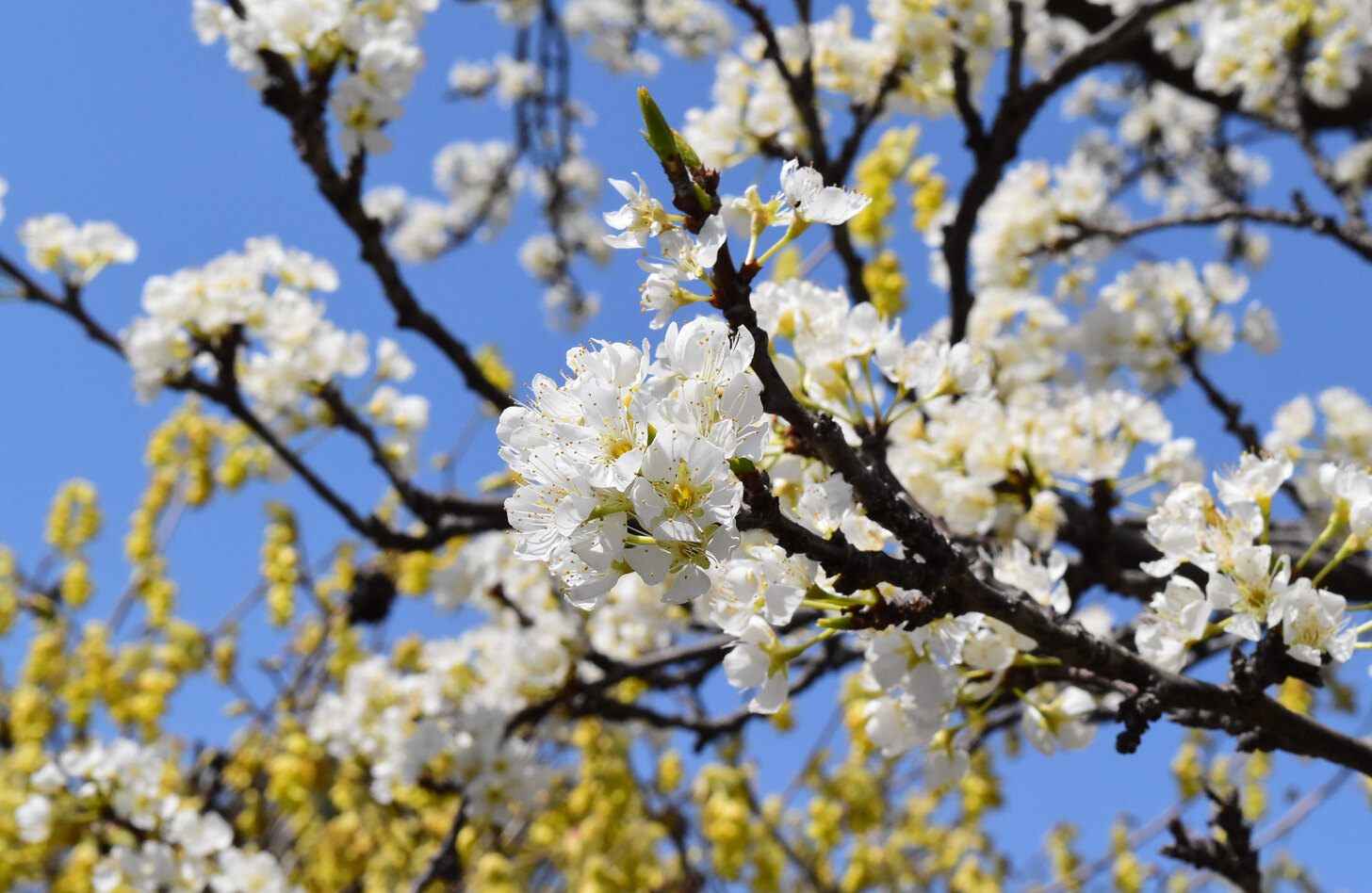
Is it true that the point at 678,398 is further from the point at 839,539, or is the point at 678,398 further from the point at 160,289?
the point at 160,289

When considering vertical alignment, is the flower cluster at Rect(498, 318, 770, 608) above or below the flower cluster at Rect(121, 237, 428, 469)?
below

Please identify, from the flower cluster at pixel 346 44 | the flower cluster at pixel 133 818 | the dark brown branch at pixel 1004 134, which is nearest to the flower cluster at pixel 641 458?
the flower cluster at pixel 346 44

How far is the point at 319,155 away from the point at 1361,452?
3.81 m

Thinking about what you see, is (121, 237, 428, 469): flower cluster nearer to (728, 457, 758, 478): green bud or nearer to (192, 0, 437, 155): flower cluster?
(192, 0, 437, 155): flower cluster

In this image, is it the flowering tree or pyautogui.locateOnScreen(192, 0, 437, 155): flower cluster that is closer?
the flowering tree

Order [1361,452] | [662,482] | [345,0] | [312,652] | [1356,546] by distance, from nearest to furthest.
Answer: [662,482] → [1356,546] → [345,0] → [1361,452] → [312,652]

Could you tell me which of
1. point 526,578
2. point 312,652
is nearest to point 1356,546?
point 526,578

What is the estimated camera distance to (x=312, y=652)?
607 centimetres

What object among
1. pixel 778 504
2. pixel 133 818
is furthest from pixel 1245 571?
pixel 133 818

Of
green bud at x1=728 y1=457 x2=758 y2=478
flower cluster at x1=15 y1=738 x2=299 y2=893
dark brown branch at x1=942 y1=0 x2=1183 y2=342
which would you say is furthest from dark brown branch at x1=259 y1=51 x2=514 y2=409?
flower cluster at x1=15 y1=738 x2=299 y2=893

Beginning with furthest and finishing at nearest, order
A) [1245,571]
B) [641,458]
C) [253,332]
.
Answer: [253,332] < [1245,571] < [641,458]

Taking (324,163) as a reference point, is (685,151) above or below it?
below

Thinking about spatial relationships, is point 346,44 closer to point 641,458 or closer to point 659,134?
point 659,134

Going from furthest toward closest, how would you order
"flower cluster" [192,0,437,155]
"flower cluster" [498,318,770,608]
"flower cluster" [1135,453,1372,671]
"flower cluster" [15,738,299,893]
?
"flower cluster" [15,738,299,893] → "flower cluster" [192,0,437,155] → "flower cluster" [1135,453,1372,671] → "flower cluster" [498,318,770,608]
